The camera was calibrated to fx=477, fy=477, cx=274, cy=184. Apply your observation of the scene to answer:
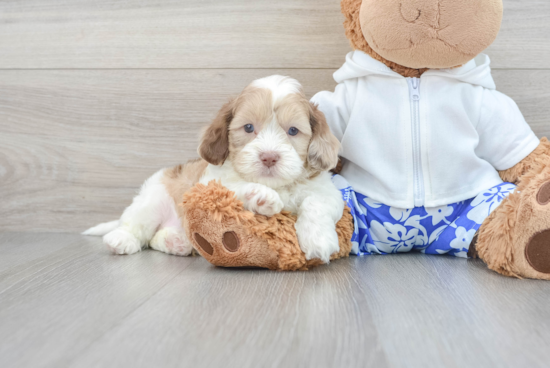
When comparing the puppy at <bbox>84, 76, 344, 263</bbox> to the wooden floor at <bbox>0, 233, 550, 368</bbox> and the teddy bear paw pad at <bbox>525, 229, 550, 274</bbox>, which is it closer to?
the wooden floor at <bbox>0, 233, 550, 368</bbox>

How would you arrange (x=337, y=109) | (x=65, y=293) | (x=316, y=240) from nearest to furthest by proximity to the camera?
(x=65, y=293), (x=316, y=240), (x=337, y=109)

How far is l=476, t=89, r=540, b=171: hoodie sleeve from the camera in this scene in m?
1.62

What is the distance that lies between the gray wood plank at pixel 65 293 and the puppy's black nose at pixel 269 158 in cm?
44

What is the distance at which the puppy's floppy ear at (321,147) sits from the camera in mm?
1483

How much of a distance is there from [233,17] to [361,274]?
1.25 m

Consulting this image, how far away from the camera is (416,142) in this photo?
161 cm

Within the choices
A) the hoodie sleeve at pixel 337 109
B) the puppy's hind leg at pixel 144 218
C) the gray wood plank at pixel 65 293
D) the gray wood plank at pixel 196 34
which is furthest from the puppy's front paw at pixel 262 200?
the gray wood plank at pixel 196 34

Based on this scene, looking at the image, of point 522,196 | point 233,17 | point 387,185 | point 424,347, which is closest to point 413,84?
point 387,185

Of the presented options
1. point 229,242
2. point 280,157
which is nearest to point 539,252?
point 280,157

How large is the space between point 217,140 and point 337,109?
0.47m

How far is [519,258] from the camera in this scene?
1.33m

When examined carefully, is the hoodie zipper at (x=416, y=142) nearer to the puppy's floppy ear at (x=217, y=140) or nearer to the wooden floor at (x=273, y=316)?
the wooden floor at (x=273, y=316)

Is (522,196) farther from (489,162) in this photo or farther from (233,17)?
(233,17)

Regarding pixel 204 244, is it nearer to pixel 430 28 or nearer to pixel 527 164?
pixel 430 28
